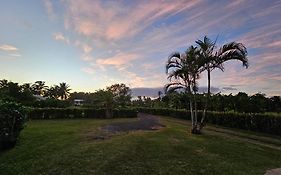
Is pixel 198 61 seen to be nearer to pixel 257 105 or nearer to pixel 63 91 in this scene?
pixel 257 105

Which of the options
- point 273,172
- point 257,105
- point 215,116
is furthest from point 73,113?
point 273,172

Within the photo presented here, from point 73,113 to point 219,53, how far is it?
2518 centimetres

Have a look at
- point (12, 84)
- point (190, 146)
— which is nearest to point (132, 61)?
point (190, 146)

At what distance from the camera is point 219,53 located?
1653cm

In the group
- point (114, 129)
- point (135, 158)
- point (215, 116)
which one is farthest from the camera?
point (215, 116)

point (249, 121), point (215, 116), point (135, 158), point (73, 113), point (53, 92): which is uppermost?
point (53, 92)

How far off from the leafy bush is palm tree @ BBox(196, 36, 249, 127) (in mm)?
11545

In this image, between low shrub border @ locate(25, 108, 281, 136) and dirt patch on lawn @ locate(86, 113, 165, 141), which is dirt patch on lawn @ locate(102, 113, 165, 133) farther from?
low shrub border @ locate(25, 108, 281, 136)

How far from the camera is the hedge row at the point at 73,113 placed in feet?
112

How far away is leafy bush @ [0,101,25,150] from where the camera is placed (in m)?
12.3

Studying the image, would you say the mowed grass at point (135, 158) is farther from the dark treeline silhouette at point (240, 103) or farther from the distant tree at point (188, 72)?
the dark treeline silhouette at point (240, 103)

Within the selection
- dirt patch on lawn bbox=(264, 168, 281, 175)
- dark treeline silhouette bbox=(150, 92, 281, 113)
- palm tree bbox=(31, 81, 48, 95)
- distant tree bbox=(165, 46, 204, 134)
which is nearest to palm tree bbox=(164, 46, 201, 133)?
distant tree bbox=(165, 46, 204, 134)

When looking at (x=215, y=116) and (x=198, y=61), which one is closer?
(x=198, y=61)

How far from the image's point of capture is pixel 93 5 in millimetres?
16953
